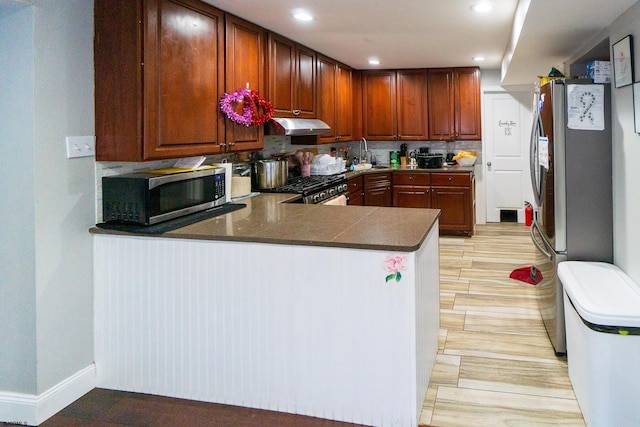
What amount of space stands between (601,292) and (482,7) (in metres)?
2.11

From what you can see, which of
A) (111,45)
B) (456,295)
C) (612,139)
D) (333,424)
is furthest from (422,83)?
(333,424)

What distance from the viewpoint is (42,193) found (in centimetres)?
234

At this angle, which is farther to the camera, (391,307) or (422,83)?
(422,83)

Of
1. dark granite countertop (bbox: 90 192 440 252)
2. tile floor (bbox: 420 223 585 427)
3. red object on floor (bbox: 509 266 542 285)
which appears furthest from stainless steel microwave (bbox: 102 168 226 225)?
red object on floor (bbox: 509 266 542 285)

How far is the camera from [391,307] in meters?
2.22

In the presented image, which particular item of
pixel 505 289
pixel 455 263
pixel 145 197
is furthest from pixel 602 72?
pixel 455 263

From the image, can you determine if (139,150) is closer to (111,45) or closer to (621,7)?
(111,45)

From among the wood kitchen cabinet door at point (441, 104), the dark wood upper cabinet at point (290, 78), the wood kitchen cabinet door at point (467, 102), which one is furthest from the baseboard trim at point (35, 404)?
the wood kitchen cabinet door at point (467, 102)

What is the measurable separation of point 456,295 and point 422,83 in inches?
137

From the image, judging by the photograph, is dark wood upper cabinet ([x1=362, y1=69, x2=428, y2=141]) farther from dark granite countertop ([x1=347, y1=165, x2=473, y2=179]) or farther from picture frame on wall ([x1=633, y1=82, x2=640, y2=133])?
picture frame on wall ([x1=633, y1=82, x2=640, y2=133])

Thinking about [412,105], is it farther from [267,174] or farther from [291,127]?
[267,174]

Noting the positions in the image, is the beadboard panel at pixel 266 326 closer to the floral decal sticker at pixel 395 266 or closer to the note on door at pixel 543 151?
the floral decal sticker at pixel 395 266

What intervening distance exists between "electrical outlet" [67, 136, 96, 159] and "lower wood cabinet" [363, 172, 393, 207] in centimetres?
402

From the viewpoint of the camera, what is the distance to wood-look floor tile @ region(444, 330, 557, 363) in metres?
3.06
